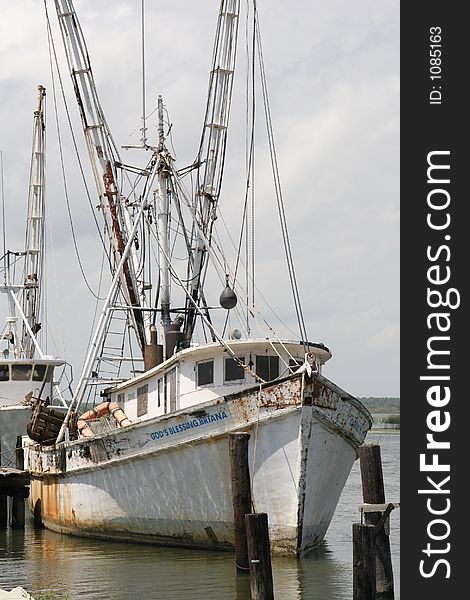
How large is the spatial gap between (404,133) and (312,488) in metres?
8.64

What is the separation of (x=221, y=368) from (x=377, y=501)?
5.58 meters

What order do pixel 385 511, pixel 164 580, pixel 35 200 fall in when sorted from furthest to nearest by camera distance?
pixel 35 200
pixel 164 580
pixel 385 511

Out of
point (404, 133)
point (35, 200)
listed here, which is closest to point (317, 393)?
point (404, 133)

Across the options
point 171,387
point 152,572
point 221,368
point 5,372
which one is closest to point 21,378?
point 5,372


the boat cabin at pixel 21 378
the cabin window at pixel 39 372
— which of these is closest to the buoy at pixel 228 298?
the boat cabin at pixel 21 378

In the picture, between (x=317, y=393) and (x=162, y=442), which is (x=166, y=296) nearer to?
(x=162, y=442)

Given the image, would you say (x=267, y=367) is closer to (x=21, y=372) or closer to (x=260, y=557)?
(x=260, y=557)

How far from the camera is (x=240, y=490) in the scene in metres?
18.8

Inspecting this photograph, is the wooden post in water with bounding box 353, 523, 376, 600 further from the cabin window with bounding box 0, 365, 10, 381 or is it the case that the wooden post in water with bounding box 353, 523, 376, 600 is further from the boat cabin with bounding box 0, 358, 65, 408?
the cabin window with bounding box 0, 365, 10, 381

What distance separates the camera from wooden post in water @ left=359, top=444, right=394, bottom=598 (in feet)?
55.7

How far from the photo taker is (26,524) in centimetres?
3097

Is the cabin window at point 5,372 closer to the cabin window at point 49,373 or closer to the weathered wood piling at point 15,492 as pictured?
the cabin window at point 49,373

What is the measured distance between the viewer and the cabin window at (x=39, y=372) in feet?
121

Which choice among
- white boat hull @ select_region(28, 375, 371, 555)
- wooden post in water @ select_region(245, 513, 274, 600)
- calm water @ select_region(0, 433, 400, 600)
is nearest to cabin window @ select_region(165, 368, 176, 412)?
white boat hull @ select_region(28, 375, 371, 555)
